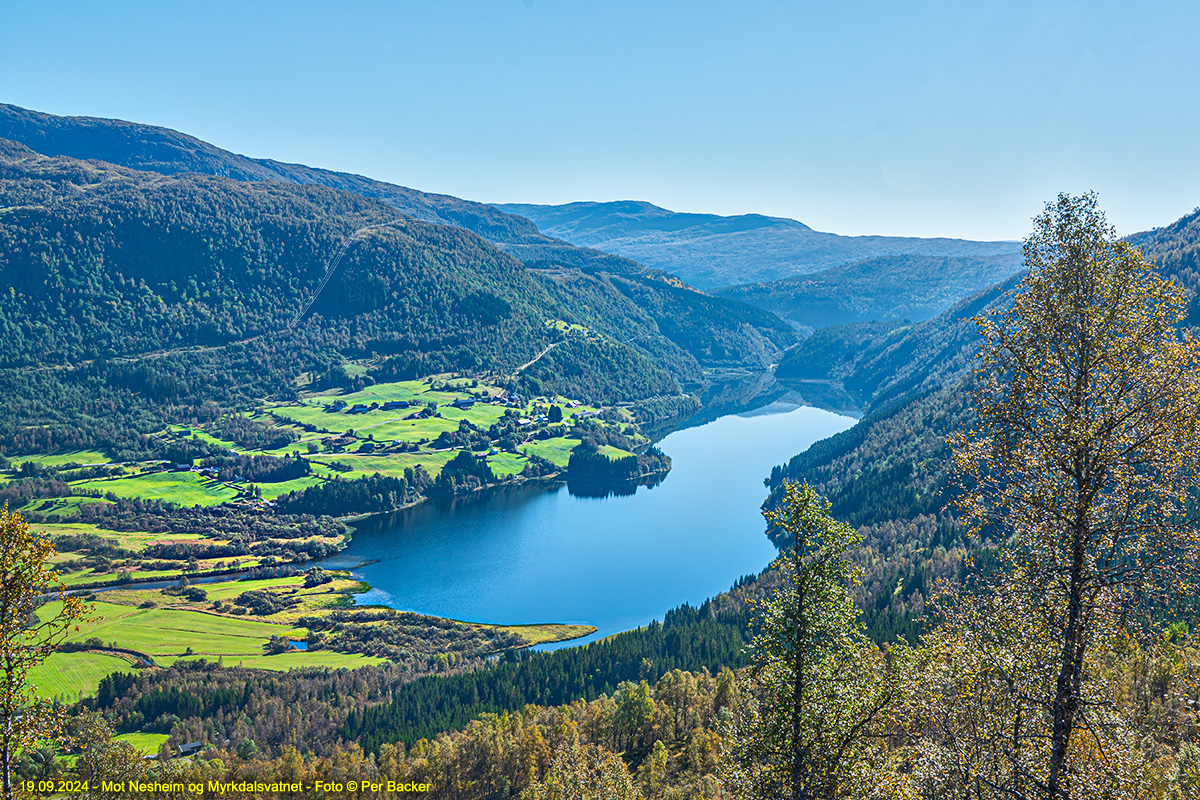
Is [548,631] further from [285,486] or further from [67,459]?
[67,459]

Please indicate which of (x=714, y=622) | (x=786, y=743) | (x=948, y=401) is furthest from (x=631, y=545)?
(x=786, y=743)

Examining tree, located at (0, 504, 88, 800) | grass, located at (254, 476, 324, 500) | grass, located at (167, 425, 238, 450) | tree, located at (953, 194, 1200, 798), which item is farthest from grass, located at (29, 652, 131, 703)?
grass, located at (167, 425, 238, 450)

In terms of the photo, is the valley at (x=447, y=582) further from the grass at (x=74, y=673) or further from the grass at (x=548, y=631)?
the grass at (x=548, y=631)

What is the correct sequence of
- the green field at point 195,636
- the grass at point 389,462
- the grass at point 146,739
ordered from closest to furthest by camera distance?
the grass at point 146,739 < the green field at point 195,636 < the grass at point 389,462

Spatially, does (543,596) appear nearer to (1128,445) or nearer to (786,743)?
(786,743)

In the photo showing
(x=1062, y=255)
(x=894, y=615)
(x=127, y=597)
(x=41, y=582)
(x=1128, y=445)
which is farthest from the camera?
(x=127, y=597)

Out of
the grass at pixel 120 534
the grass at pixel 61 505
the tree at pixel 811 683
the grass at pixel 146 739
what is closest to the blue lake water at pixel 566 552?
the grass at pixel 120 534

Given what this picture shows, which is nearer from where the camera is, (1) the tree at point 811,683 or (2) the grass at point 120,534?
(1) the tree at point 811,683
